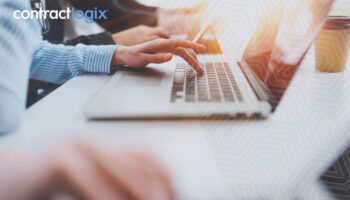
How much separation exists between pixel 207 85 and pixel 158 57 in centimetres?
15

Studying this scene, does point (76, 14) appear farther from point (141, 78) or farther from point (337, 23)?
point (337, 23)

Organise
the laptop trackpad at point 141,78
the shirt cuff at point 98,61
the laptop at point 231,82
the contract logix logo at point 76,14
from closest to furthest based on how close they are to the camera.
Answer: the laptop at point 231,82 < the laptop trackpad at point 141,78 < the shirt cuff at point 98,61 < the contract logix logo at point 76,14

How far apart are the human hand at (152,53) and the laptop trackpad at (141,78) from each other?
0.03 m

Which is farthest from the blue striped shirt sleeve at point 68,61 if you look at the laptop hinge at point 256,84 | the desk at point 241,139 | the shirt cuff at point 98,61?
the laptop hinge at point 256,84

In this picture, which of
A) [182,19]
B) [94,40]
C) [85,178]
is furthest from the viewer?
[182,19]

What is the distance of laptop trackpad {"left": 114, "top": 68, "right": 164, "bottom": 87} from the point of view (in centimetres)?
43

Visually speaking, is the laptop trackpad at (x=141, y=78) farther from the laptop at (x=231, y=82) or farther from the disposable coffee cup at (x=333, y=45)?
the disposable coffee cup at (x=333, y=45)

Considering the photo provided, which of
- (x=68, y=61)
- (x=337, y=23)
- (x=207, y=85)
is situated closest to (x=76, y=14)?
(x=68, y=61)

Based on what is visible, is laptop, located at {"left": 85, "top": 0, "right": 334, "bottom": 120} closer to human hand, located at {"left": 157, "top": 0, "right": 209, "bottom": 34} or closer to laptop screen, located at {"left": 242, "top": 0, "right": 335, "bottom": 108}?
laptop screen, located at {"left": 242, "top": 0, "right": 335, "bottom": 108}

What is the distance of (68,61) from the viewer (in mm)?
547

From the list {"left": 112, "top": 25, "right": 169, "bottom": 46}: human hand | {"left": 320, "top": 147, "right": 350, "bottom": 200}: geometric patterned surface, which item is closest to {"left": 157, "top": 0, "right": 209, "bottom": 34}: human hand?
{"left": 112, "top": 25, "right": 169, "bottom": 46}: human hand

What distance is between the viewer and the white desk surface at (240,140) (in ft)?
0.75

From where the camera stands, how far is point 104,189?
224 millimetres

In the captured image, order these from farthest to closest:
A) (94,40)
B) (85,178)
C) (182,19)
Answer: (182,19)
(94,40)
(85,178)
